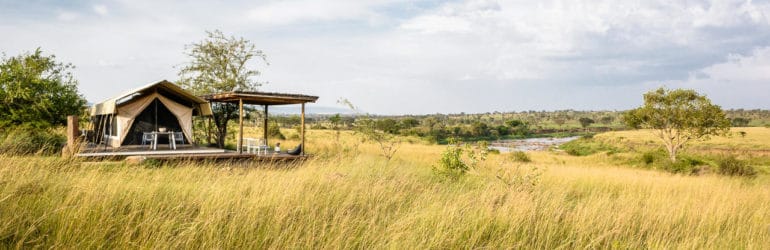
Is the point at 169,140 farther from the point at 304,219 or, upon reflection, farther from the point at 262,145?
the point at 304,219

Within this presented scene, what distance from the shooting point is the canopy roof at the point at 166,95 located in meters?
15.5

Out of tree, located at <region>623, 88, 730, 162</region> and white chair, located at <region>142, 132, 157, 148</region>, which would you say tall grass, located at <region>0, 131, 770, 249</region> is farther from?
tree, located at <region>623, 88, 730, 162</region>

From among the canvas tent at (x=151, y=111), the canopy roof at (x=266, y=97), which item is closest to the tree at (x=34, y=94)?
the canvas tent at (x=151, y=111)

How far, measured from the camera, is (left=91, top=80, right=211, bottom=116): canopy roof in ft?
50.9

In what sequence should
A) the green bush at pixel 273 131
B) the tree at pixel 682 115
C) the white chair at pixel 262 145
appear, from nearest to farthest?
the white chair at pixel 262 145, the tree at pixel 682 115, the green bush at pixel 273 131

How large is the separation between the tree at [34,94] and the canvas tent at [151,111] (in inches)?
66.2

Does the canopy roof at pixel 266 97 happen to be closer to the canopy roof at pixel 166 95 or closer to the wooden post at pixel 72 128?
the canopy roof at pixel 166 95

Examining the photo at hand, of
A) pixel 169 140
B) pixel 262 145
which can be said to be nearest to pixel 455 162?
pixel 262 145

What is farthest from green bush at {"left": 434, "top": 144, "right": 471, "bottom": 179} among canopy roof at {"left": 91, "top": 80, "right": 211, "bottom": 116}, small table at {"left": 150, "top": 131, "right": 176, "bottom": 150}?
small table at {"left": 150, "top": 131, "right": 176, "bottom": 150}

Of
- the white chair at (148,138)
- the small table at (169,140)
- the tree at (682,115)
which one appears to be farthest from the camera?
the tree at (682,115)

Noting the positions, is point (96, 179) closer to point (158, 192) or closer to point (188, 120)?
point (158, 192)

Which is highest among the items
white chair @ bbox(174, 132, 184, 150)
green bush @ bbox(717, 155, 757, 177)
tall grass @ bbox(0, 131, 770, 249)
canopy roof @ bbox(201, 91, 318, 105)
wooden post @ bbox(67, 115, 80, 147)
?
canopy roof @ bbox(201, 91, 318, 105)

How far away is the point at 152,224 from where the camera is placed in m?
3.85

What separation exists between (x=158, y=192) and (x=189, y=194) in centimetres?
31
